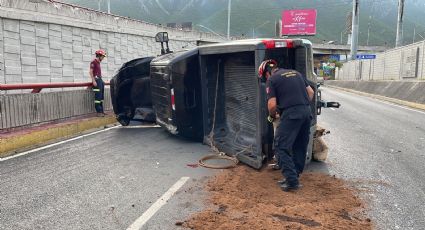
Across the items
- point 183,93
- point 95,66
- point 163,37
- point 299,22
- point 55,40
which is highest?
point 299,22

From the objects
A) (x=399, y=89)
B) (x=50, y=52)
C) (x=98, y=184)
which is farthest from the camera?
(x=399, y=89)

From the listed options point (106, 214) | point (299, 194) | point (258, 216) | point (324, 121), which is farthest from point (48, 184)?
point (324, 121)

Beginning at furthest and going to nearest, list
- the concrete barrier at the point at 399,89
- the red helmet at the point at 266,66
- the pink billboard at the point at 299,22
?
1. the pink billboard at the point at 299,22
2. the concrete barrier at the point at 399,89
3. the red helmet at the point at 266,66

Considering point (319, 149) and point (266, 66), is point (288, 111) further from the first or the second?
point (319, 149)

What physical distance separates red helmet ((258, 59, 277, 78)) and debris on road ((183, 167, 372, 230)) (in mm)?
1503

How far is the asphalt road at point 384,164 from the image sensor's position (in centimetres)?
448

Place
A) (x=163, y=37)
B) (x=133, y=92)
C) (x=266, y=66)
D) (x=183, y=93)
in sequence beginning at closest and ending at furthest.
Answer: (x=266, y=66) < (x=183, y=93) < (x=163, y=37) < (x=133, y=92)

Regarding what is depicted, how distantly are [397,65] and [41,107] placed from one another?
24919 mm

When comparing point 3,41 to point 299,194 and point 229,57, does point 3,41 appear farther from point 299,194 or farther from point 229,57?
point 299,194

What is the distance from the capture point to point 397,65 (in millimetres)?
27000

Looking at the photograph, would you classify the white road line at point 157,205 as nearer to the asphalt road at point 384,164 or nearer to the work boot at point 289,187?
the work boot at point 289,187

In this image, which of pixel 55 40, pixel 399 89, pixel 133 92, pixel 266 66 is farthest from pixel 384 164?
pixel 399 89

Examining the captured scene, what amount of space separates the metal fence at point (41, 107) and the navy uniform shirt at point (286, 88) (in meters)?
5.21

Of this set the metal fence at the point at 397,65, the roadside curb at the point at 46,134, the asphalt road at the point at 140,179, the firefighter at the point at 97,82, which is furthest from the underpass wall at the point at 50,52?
the metal fence at the point at 397,65
